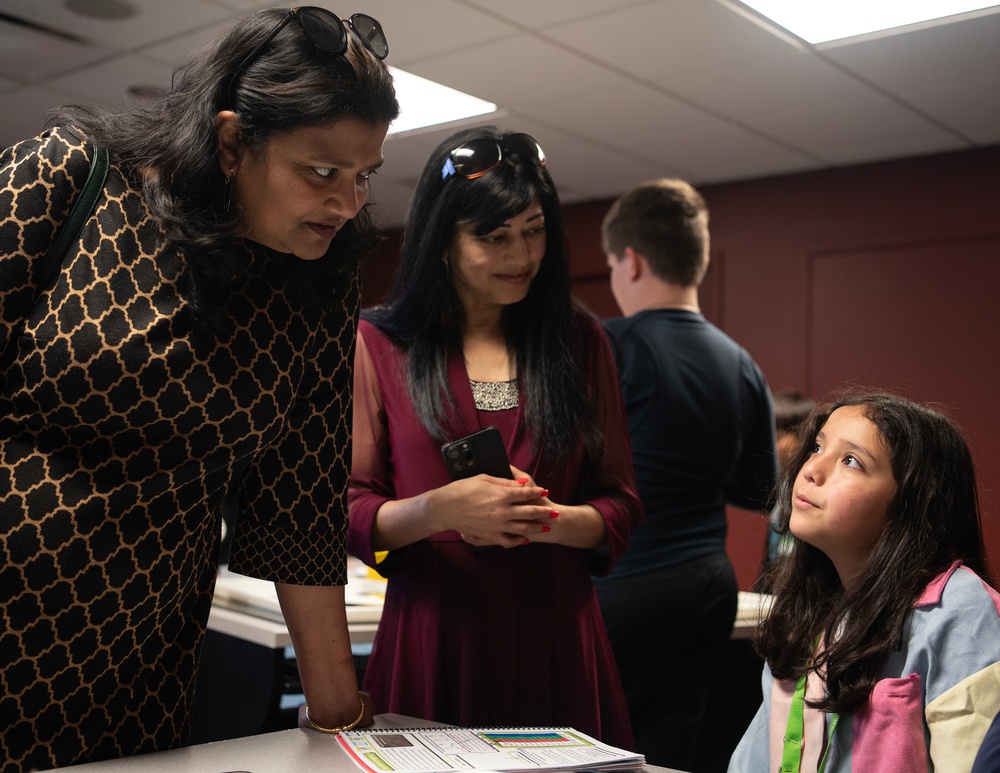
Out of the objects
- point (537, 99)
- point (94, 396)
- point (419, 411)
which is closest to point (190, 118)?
point (94, 396)

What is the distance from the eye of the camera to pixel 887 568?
1.39 m

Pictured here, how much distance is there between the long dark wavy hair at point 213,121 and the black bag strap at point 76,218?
1.4 inches

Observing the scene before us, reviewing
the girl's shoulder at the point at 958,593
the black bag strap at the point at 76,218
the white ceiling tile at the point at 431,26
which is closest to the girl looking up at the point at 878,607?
the girl's shoulder at the point at 958,593

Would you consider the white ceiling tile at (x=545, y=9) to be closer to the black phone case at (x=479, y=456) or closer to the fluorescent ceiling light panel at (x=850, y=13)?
the fluorescent ceiling light panel at (x=850, y=13)

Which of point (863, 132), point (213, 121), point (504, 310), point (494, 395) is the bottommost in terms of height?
point (494, 395)

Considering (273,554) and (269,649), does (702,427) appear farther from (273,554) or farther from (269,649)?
(273,554)

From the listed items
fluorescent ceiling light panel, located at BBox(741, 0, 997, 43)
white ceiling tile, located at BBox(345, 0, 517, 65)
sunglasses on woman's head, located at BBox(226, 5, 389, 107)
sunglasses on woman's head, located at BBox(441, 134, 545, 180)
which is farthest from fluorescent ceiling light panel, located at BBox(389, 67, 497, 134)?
sunglasses on woman's head, located at BBox(226, 5, 389, 107)

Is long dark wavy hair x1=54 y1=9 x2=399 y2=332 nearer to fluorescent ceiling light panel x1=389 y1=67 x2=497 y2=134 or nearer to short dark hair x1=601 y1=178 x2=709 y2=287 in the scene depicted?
short dark hair x1=601 y1=178 x2=709 y2=287

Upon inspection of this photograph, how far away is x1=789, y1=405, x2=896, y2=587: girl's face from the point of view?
57.3 inches

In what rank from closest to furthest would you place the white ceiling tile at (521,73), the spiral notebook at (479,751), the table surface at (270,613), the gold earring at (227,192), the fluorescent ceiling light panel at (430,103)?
the spiral notebook at (479,751), the gold earring at (227,192), the table surface at (270,613), the white ceiling tile at (521,73), the fluorescent ceiling light panel at (430,103)

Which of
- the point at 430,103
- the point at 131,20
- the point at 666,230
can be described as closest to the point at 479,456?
the point at 666,230

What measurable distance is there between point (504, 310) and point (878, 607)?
0.79 meters

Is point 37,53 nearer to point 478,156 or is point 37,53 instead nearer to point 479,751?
point 478,156

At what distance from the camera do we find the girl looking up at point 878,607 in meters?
1.23
